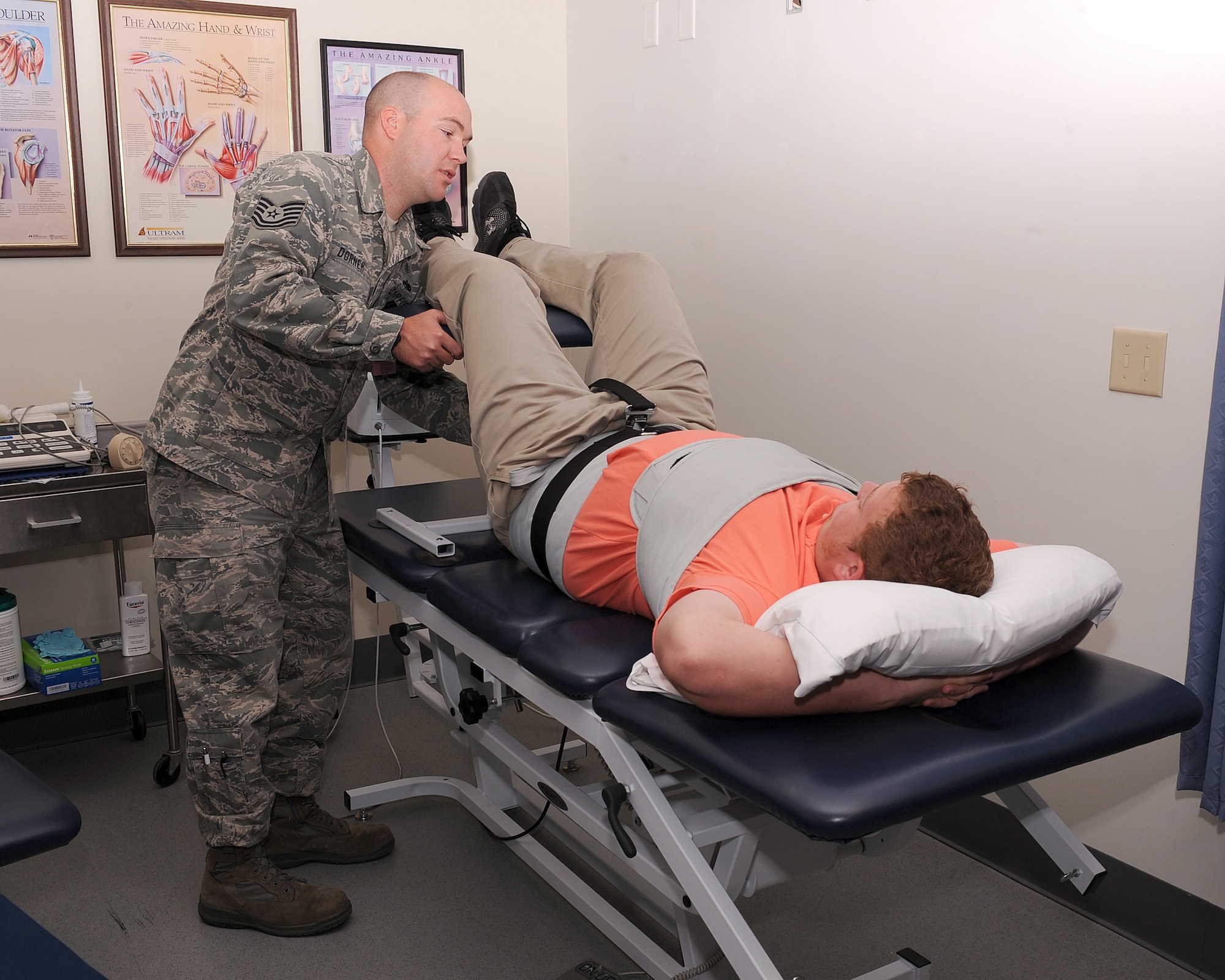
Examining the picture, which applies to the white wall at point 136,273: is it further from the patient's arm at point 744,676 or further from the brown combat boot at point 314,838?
the patient's arm at point 744,676

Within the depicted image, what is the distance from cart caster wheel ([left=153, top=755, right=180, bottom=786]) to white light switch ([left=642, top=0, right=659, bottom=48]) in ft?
7.19

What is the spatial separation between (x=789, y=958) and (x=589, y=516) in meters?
0.90

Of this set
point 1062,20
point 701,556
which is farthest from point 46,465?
point 1062,20

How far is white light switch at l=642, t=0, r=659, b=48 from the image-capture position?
279 cm

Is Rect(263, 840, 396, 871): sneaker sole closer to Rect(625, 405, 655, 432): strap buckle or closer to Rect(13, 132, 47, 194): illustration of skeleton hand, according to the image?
Rect(625, 405, 655, 432): strap buckle

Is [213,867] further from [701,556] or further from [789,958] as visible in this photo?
[701,556]

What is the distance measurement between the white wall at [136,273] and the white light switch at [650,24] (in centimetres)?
42

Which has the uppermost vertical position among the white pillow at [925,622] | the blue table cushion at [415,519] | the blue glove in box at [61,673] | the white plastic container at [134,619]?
the white pillow at [925,622]

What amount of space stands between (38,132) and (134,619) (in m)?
1.17

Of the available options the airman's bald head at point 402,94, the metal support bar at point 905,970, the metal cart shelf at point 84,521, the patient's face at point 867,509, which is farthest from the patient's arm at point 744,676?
the metal cart shelf at point 84,521

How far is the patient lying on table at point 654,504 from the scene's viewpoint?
4.02 feet

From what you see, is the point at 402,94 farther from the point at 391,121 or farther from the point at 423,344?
the point at 423,344

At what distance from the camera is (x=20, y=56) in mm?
2410

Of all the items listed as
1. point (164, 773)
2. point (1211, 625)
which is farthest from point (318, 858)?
point (1211, 625)
